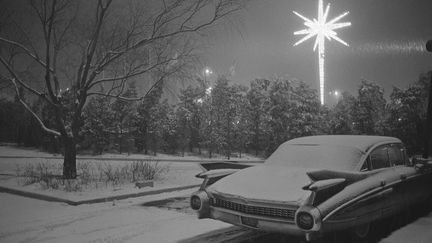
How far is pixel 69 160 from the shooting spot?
1201cm

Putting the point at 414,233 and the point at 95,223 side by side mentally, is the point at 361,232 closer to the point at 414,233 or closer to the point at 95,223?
the point at 414,233

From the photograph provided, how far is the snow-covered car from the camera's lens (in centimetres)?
443

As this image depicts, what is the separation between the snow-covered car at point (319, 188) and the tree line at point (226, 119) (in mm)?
41808

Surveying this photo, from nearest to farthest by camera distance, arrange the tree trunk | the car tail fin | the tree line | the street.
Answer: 1. the street
2. the car tail fin
3. the tree trunk
4. the tree line

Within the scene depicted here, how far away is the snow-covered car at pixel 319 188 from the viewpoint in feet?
14.5

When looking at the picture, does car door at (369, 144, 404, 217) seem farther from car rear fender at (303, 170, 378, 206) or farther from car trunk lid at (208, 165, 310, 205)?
car trunk lid at (208, 165, 310, 205)

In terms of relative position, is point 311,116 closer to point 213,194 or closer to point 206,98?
point 206,98

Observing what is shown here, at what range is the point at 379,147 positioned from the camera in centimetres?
605

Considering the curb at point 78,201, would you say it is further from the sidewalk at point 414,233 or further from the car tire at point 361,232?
the sidewalk at point 414,233

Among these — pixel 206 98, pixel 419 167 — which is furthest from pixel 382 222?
pixel 206 98

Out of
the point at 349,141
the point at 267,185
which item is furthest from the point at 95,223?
the point at 349,141

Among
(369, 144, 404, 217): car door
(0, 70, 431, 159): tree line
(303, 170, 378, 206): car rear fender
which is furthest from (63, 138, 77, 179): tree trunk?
(0, 70, 431, 159): tree line

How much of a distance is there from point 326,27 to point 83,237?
120 ft

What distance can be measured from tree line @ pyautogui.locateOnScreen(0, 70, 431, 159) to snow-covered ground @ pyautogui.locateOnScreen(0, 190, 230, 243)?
39.1 m
